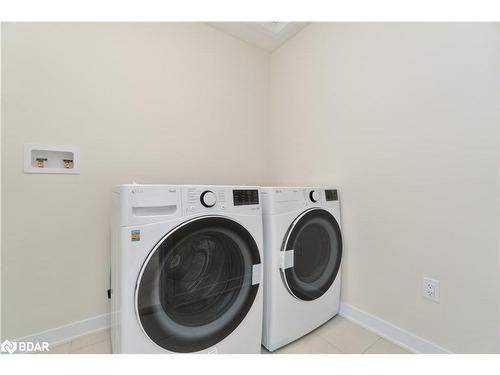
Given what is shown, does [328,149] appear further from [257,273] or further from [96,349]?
[96,349]

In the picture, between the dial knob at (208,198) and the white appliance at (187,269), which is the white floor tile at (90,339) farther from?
the dial knob at (208,198)

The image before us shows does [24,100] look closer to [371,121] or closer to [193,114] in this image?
[193,114]

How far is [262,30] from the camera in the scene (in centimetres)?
177

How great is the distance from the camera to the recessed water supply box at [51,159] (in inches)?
44.3

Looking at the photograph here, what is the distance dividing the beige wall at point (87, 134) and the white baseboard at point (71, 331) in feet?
0.09

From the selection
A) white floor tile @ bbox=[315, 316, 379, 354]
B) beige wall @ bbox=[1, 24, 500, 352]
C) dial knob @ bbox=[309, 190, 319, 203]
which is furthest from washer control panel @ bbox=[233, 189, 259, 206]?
white floor tile @ bbox=[315, 316, 379, 354]

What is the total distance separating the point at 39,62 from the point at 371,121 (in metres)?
1.87

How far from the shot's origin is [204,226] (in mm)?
903

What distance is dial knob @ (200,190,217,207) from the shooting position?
91 centimetres

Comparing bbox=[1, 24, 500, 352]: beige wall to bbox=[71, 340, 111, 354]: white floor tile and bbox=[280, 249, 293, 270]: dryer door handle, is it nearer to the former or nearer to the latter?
bbox=[71, 340, 111, 354]: white floor tile

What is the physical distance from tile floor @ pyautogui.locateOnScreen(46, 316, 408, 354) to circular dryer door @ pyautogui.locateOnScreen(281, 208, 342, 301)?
0.22 m

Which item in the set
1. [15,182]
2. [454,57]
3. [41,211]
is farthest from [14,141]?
[454,57]

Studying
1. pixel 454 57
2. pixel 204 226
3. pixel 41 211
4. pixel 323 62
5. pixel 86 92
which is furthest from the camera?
pixel 323 62

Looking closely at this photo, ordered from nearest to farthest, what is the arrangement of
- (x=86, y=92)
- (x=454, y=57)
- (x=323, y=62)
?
(x=454, y=57) < (x=86, y=92) < (x=323, y=62)
